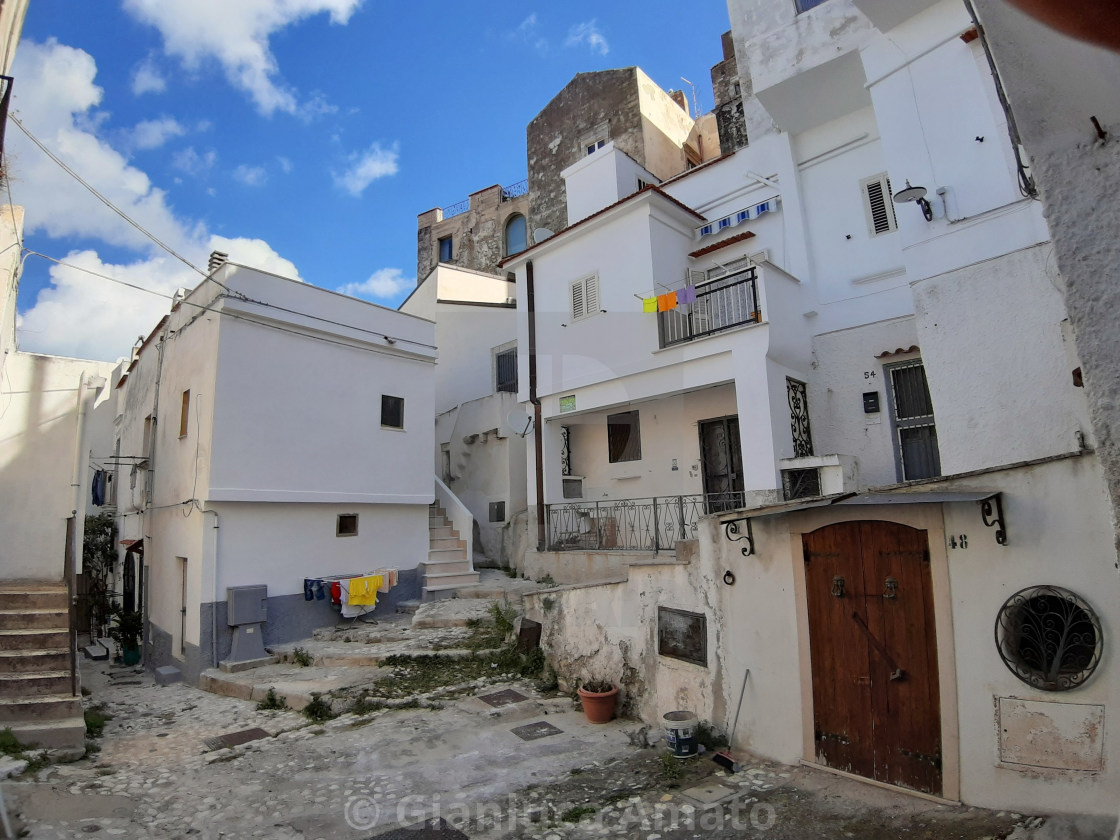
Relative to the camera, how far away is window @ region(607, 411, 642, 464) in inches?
561

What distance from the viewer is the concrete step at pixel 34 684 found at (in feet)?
23.8

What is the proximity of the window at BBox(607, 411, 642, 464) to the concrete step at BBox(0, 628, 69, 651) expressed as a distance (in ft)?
33.4

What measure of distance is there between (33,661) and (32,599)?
54.6 inches

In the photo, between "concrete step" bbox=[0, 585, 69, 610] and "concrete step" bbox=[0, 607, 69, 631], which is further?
"concrete step" bbox=[0, 585, 69, 610]

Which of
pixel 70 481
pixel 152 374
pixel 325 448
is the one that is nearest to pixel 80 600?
pixel 152 374

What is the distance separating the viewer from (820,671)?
5.82 m

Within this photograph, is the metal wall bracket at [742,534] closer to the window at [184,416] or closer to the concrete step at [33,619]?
the concrete step at [33,619]

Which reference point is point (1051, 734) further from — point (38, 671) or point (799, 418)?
point (38, 671)

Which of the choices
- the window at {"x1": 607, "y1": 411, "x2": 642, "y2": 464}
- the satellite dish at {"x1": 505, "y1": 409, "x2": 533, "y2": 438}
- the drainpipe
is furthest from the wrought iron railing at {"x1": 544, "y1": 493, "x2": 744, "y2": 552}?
the satellite dish at {"x1": 505, "y1": 409, "x2": 533, "y2": 438}

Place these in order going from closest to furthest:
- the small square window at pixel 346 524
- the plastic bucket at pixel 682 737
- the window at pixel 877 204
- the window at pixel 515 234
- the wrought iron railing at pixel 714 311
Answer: the plastic bucket at pixel 682 737 → the wrought iron railing at pixel 714 311 → the window at pixel 877 204 → the small square window at pixel 346 524 → the window at pixel 515 234

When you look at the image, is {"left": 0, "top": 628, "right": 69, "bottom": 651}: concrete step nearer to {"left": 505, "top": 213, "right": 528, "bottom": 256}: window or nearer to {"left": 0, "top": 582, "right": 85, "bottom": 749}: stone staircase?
{"left": 0, "top": 582, "right": 85, "bottom": 749}: stone staircase

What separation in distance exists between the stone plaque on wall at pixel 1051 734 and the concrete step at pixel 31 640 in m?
10.2

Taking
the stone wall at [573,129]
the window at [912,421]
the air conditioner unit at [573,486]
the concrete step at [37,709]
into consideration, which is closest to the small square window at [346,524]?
the air conditioner unit at [573,486]

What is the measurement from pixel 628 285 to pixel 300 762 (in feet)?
32.2
